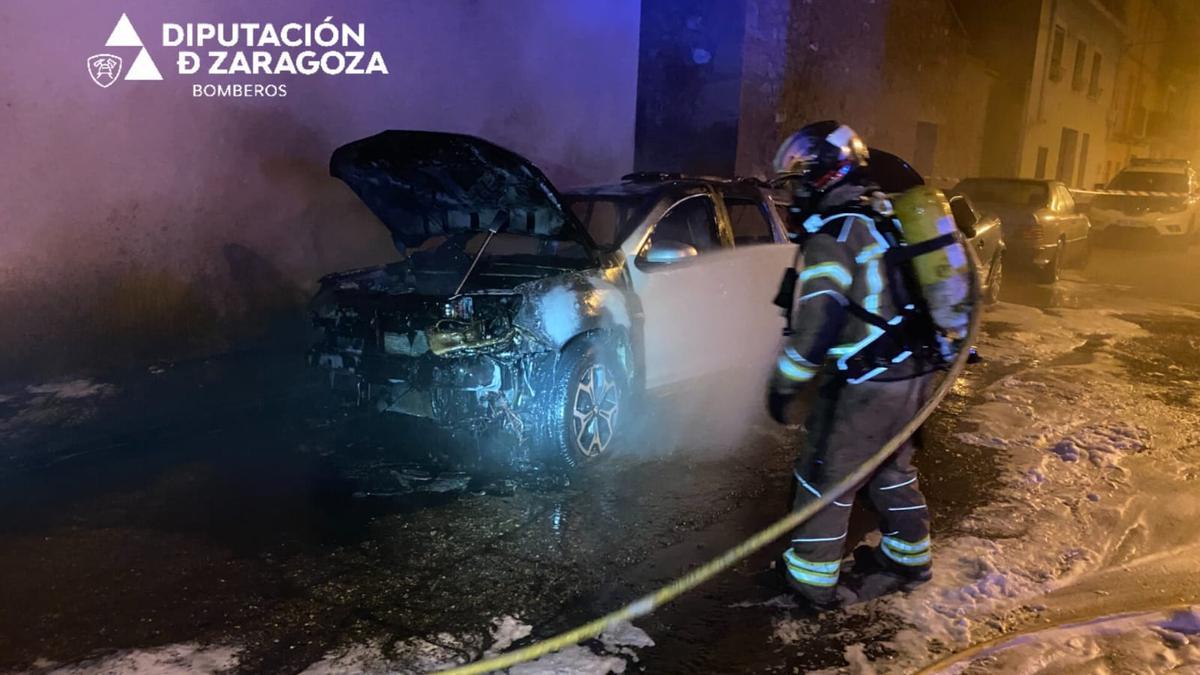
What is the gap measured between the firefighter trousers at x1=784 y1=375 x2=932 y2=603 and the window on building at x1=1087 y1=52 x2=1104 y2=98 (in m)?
27.5

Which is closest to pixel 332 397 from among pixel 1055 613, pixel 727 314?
pixel 727 314

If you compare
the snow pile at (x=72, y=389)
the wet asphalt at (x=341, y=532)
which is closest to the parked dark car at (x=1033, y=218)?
the wet asphalt at (x=341, y=532)

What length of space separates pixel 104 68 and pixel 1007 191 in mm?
11706

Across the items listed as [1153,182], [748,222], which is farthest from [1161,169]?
[748,222]

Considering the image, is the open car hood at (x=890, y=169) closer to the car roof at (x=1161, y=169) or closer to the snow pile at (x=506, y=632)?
the car roof at (x=1161, y=169)

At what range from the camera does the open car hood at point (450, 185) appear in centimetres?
481

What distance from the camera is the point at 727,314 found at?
6191 millimetres

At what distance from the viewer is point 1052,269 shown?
13117 millimetres

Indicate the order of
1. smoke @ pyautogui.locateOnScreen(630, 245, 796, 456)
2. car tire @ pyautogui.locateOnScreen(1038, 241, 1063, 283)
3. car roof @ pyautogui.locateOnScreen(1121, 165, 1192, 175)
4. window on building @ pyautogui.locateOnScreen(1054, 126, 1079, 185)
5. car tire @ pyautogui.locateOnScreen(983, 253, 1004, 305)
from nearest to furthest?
smoke @ pyautogui.locateOnScreen(630, 245, 796, 456) → car tire @ pyautogui.locateOnScreen(983, 253, 1004, 305) → car tire @ pyautogui.locateOnScreen(1038, 241, 1063, 283) → car roof @ pyautogui.locateOnScreen(1121, 165, 1192, 175) → window on building @ pyautogui.locateOnScreen(1054, 126, 1079, 185)

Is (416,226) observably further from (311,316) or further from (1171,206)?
(1171,206)

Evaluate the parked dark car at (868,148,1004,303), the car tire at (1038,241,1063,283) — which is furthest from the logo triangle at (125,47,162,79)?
the car tire at (1038,241,1063,283)

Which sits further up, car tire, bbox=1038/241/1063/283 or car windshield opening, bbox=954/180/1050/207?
car windshield opening, bbox=954/180/1050/207

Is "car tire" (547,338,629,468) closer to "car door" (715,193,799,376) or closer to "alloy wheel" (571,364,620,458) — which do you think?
"alloy wheel" (571,364,620,458)

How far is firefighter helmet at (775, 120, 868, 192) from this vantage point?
3521mm
